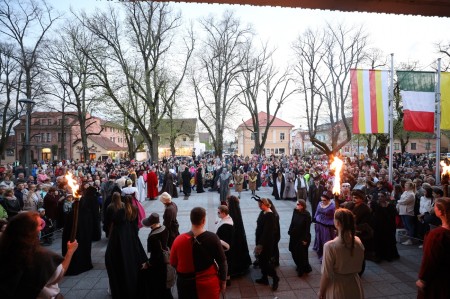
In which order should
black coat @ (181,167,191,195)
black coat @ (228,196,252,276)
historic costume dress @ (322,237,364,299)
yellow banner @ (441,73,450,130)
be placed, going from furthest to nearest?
1. black coat @ (181,167,191,195)
2. yellow banner @ (441,73,450,130)
3. black coat @ (228,196,252,276)
4. historic costume dress @ (322,237,364,299)

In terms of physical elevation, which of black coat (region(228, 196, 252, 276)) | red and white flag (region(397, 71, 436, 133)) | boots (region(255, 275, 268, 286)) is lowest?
boots (region(255, 275, 268, 286))

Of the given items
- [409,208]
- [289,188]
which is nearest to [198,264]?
[409,208]

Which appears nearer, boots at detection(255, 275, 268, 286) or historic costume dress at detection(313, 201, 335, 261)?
boots at detection(255, 275, 268, 286)

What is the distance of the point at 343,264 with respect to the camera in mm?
3055

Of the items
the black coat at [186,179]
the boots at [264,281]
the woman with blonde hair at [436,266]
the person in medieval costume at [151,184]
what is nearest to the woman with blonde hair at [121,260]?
the boots at [264,281]

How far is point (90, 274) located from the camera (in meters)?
5.95

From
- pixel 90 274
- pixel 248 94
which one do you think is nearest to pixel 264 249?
pixel 90 274

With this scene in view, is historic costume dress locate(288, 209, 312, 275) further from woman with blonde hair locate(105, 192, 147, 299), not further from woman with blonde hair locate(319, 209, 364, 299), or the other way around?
woman with blonde hair locate(105, 192, 147, 299)

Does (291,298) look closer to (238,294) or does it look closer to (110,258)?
(238,294)

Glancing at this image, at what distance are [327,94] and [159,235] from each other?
2668 centimetres

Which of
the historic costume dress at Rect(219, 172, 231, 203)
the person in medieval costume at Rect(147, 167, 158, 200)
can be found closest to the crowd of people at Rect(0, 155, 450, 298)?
the person in medieval costume at Rect(147, 167, 158, 200)

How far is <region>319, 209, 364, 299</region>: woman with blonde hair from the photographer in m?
3.06

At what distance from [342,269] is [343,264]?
0.06 meters

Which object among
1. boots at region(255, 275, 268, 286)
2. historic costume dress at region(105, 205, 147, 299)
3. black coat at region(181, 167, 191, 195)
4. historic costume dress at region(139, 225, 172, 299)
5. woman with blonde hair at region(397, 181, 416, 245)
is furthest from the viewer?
black coat at region(181, 167, 191, 195)
